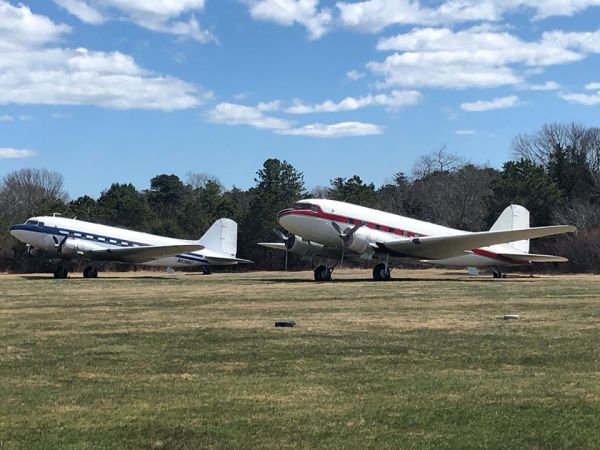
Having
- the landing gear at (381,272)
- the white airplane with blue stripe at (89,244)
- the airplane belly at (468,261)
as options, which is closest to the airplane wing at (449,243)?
the landing gear at (381,272)

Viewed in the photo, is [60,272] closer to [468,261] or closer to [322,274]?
[322,274]

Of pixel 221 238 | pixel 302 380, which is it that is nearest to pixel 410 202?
pixel 221 238

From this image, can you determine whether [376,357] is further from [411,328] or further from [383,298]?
[383,298]

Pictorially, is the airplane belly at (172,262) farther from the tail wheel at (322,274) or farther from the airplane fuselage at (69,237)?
the tail wheel at (322,274)

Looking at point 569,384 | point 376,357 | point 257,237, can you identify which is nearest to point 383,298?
point 376,357

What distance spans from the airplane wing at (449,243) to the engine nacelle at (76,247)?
694 inches

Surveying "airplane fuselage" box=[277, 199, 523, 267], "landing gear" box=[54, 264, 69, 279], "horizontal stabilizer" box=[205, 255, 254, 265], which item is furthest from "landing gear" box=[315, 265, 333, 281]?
"landing gear" box=[54, 264, 69, 279]

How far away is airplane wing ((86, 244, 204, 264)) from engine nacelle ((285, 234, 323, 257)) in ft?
25.1

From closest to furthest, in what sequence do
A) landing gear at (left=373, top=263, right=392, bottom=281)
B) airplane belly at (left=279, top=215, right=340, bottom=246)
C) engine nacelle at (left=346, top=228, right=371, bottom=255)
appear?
airplane belly at (left=279, top=215, right=340, bottom=246) → engine nacelle at (left=346, top=228, right=371, bottom=255) → landing gear at (left=373, top=263, right=392, bottom=281)

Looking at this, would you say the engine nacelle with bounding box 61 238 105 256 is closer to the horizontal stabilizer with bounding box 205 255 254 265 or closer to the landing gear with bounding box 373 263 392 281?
the horizontal stabilizer with bounding box 205 255 254 265

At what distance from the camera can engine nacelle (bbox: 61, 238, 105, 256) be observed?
41.0m

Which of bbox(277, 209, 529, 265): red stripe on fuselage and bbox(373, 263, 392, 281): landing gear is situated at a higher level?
bbox(277, 209, 529, 265): red stripe on fuselage

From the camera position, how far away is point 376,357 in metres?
9.67

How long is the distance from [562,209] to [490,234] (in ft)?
108
